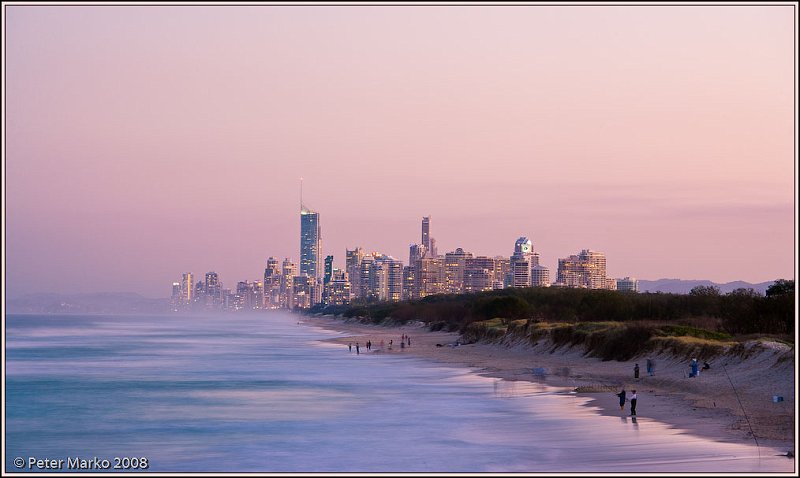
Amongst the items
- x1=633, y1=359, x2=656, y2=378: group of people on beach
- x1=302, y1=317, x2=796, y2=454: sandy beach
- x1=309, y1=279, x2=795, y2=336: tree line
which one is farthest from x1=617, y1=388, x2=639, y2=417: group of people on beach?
x1=309, y1=279, x2=795, y2=336: tree line

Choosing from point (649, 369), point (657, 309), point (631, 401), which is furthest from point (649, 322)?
point (631, 401)

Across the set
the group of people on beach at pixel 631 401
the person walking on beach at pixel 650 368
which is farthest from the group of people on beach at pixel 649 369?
the group of people on beach at pixel 631 401

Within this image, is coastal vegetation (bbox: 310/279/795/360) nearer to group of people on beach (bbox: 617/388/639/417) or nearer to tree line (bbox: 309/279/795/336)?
tree line (bbox: 309/279/795/336)

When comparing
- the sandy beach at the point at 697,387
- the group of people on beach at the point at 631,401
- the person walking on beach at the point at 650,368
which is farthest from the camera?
the person walking on beach at the point at 650,368

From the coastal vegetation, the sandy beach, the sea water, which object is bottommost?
the sea water

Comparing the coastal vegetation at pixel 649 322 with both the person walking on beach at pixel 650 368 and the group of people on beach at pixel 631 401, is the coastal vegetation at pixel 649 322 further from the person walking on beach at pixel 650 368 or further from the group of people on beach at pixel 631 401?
the group of people on beach at pixel 631 401
